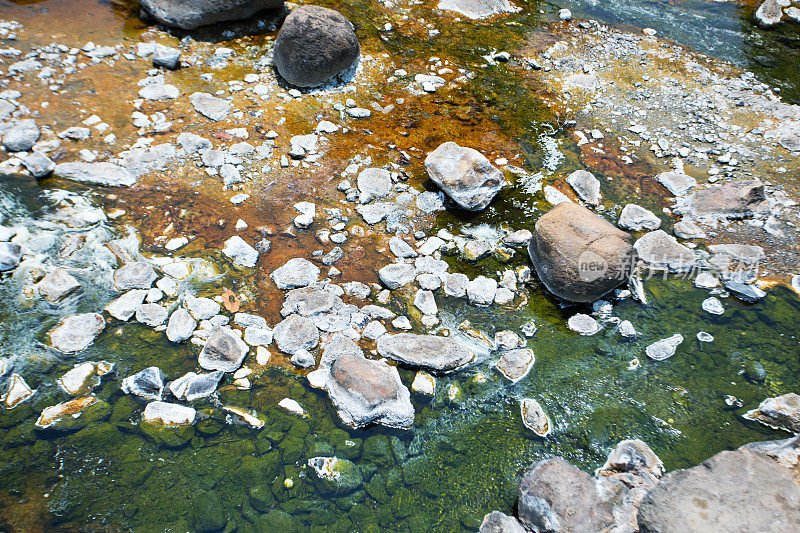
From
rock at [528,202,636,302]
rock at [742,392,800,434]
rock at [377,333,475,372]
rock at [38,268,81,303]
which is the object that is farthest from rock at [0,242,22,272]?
rock at [742,392,800,434]

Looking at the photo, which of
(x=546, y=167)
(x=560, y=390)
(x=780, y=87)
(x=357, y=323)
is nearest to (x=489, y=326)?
(x=560, y=390)

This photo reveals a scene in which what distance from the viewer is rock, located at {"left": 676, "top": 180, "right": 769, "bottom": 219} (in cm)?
383

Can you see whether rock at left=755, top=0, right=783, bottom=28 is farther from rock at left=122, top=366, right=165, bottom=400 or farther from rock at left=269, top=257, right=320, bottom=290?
rock at left=122, top=366, right=165, bottom=400

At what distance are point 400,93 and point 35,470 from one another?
411cm

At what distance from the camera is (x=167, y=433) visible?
8.42 feet

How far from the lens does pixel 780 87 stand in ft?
16.8

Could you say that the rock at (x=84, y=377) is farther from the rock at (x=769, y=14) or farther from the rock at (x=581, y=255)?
the rock at (x=769, y=14)

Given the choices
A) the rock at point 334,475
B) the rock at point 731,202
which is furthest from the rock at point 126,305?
the rock at point 731,202

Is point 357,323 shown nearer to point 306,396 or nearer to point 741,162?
point 306,396

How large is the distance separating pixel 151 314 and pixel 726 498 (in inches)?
133

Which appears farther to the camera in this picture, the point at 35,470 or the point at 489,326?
the point at 489,326

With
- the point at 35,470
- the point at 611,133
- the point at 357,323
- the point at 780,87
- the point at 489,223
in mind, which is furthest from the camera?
the point at 780,87

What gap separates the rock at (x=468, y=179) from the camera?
146 inches

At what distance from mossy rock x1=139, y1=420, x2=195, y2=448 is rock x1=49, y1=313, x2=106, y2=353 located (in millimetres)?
702
